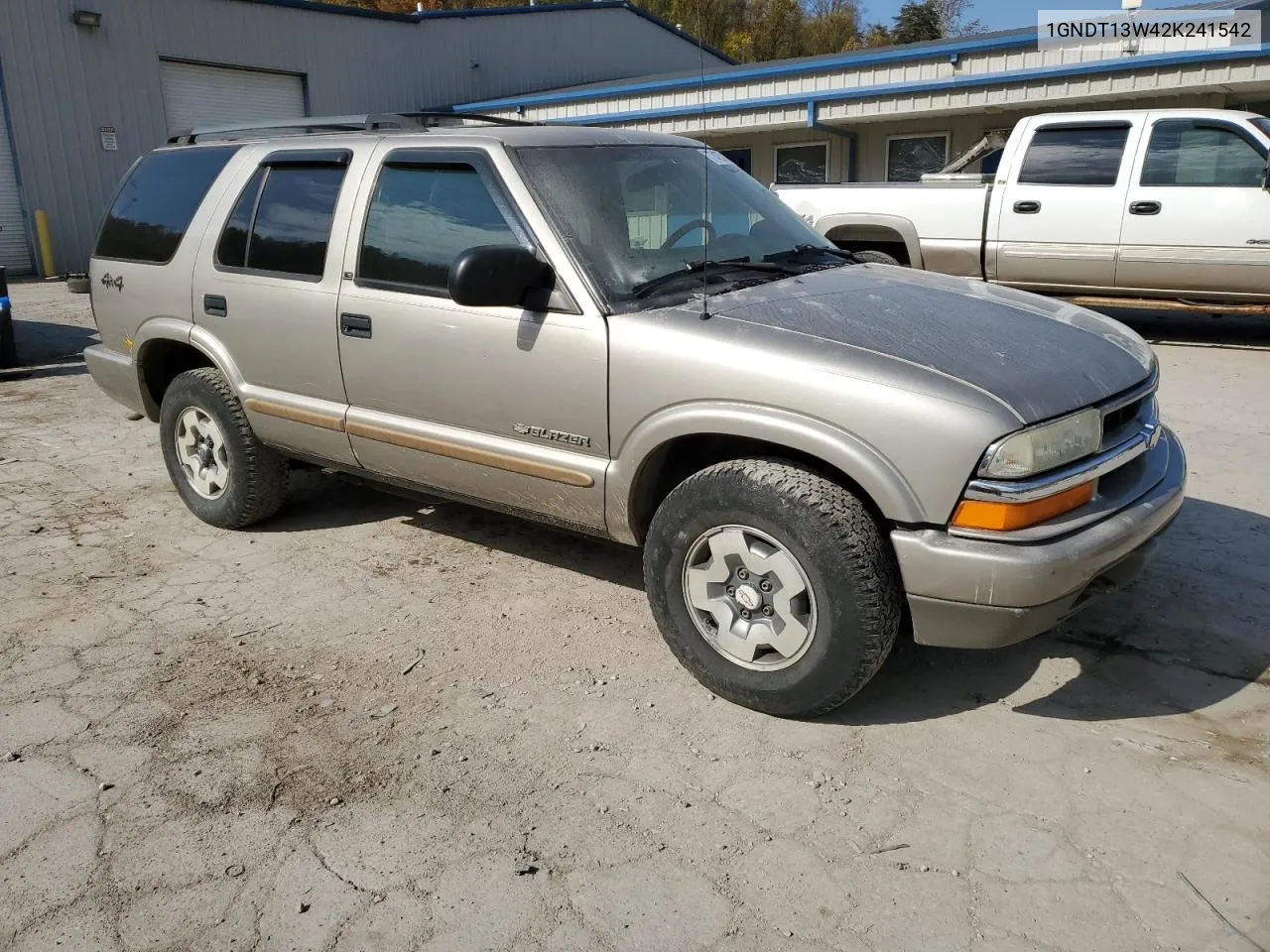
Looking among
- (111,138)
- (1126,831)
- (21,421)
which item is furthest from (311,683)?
(111,138)

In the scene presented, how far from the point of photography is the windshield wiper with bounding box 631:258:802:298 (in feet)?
11.9

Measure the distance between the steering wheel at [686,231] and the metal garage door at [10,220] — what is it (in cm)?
1757

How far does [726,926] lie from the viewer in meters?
2.42

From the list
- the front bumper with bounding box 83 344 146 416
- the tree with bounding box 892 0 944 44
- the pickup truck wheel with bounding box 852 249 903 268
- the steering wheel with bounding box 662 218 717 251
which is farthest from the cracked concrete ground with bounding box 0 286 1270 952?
the tree with bounding box 892 0 944 44

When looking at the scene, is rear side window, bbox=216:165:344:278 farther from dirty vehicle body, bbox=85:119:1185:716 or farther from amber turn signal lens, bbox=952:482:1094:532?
amber turn signal lens, bbox=952:482:1094:532

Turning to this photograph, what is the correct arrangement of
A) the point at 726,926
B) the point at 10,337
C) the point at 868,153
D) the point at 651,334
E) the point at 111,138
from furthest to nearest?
the point at 111,138, the point at 868,153, the point at 10,337, the point at 651,334, the point at 726,926

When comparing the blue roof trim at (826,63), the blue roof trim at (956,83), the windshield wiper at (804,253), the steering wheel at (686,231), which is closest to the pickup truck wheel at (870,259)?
the windshield wiper at (804,253)

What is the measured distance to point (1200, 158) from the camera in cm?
898

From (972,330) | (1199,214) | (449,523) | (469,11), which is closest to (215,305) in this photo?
(449,523)

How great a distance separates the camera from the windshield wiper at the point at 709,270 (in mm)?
3615

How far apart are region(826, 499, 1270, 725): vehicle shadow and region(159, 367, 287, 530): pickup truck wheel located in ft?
9.94

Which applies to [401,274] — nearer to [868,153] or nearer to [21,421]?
[21,421]

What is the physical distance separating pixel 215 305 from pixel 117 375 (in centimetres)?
109

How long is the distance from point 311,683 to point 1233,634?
337 centimetres
